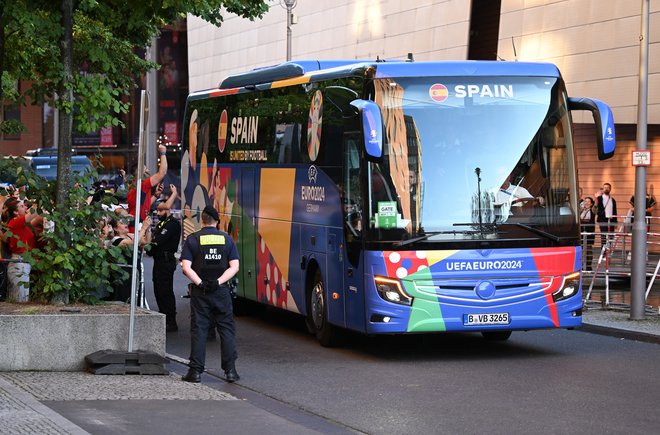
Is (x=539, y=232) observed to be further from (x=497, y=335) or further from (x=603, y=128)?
(x=497, y=335)

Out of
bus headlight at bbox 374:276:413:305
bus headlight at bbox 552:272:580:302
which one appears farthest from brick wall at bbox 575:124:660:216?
bus headlight at bbox 374:276:413:305

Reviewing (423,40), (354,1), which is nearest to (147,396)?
(423,40)

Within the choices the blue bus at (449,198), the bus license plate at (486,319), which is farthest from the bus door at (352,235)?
the bus license plate at (486,319)

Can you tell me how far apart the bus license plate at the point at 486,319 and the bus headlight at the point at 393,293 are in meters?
0.66

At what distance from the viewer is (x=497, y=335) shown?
16734 mm

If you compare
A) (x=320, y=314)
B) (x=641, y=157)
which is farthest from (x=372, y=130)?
(x=641, y=157)

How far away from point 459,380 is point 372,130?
8.83 feet

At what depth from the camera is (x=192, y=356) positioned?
A: 12.7m

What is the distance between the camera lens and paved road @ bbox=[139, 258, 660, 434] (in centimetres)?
1067

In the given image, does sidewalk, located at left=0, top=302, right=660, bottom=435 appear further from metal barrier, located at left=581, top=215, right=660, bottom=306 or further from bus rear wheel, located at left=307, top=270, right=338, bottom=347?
metal barrier, located at left=581, top=215, right=660, bottom=306

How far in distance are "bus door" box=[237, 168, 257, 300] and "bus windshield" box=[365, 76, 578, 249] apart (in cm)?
458

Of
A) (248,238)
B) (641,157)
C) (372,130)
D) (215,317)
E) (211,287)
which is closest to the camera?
(211,287)

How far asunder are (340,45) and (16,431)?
136 ft

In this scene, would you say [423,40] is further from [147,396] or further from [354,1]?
[147,396]
